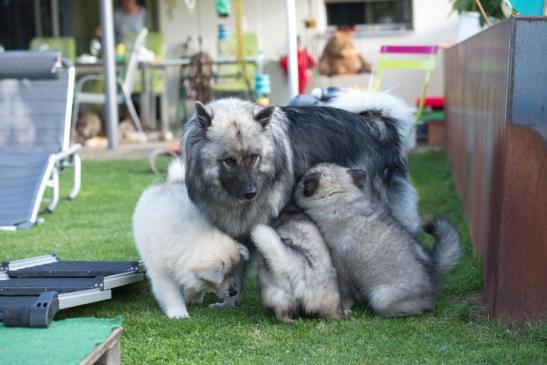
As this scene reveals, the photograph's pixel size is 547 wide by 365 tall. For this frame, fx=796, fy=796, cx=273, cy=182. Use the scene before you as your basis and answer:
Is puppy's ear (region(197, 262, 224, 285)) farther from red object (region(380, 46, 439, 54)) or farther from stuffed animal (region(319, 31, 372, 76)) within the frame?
stuffed animal (region(319, 31, 372, 76))

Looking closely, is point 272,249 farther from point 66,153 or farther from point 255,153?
point 66,153

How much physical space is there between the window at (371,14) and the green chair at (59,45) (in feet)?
14.3

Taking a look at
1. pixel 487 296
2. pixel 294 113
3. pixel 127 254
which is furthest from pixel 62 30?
pixel 487 296

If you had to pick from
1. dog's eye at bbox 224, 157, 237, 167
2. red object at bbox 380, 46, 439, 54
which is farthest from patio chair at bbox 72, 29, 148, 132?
dog's eye at bbox 224, 157, 237, 167

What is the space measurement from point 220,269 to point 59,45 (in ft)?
34.8

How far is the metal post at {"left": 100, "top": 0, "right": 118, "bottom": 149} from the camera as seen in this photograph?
10828mm

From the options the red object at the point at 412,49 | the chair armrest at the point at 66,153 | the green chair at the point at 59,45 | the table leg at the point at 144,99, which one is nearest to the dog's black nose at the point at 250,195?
the chair armrest at the point at 66,153

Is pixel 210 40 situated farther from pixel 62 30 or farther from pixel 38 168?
pixel 38 168

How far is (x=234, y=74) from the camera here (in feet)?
42.4

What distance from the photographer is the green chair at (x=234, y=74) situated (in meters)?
12.6

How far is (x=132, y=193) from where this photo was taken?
26.8 ft

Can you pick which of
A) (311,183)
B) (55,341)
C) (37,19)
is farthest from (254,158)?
(37,19)

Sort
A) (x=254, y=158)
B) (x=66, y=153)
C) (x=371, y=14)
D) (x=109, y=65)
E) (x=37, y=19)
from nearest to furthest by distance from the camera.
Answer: (x=254, y=158) < (x=66, y=153) < (x=109, y=65) < (x=371, y=14) < (x=37, y=19)

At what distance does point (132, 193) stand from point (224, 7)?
12.0 feet
